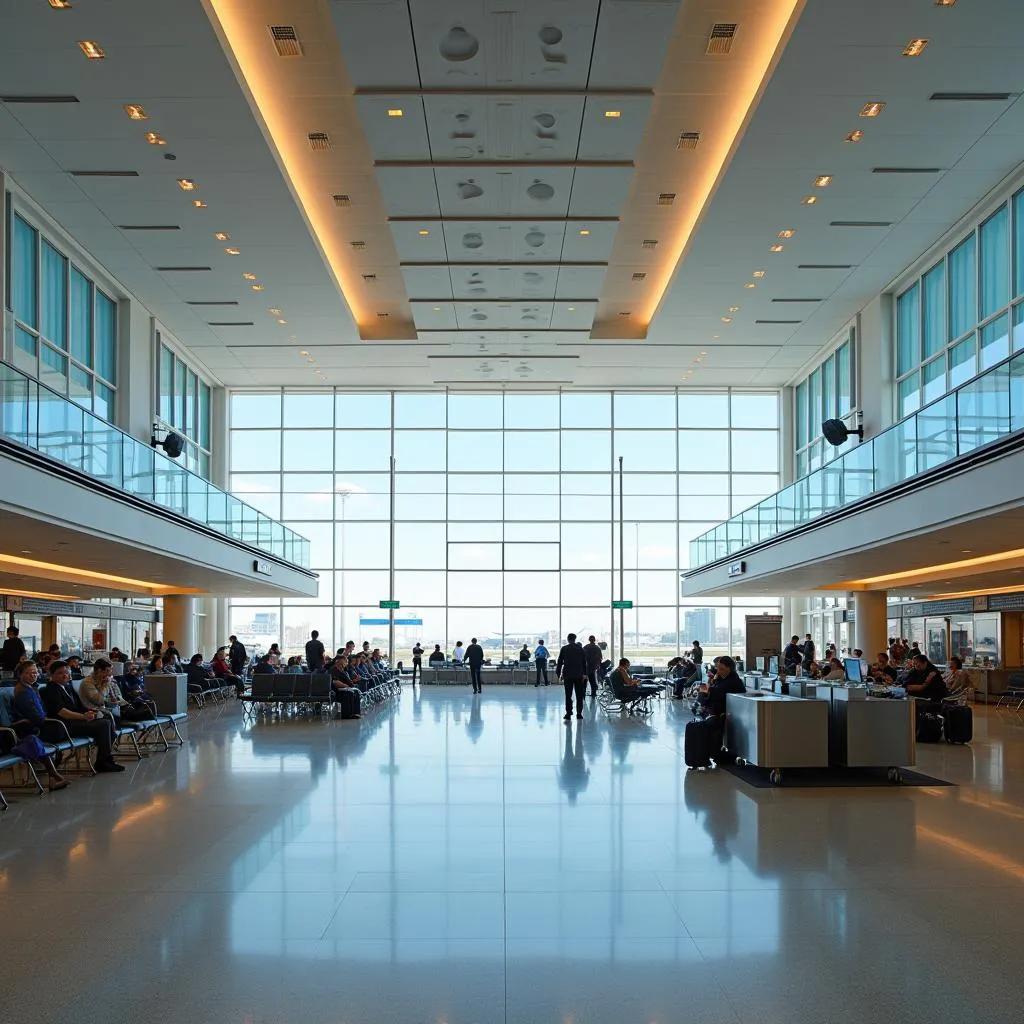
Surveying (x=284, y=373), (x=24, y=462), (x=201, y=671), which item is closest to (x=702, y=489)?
(x=284, y=373)

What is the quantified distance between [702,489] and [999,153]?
66.0ft

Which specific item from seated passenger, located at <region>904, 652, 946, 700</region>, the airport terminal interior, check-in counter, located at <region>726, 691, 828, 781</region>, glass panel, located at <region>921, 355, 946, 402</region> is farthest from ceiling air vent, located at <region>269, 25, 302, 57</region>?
glass panel, located at <region>921, 355, 946, 402</region>

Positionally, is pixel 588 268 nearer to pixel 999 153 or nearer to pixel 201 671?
pixel 999 153

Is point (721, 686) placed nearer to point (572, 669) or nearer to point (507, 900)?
point (572, 669)

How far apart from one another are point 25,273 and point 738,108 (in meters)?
12.4

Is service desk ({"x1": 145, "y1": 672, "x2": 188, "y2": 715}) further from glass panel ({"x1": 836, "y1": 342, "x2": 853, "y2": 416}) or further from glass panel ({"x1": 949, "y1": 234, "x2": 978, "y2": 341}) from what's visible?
glass panel ({"x1": 836, "y1": 342, "x2": 853, "y2": 416})

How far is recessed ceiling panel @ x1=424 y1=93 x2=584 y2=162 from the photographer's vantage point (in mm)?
15039

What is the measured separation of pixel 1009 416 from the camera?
11.0 meters

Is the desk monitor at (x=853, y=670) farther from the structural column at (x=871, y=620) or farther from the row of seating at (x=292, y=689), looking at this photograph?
the row of seating at (x=292, y=689)

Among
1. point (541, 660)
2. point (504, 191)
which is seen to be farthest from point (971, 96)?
point (541, 660)

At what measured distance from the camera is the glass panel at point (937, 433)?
12.7m

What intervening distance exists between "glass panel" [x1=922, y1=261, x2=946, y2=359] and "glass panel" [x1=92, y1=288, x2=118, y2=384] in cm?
1713

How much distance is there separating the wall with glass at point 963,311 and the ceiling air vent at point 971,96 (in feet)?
12.1

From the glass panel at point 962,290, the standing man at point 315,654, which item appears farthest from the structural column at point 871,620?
the standing man at point 315,654
